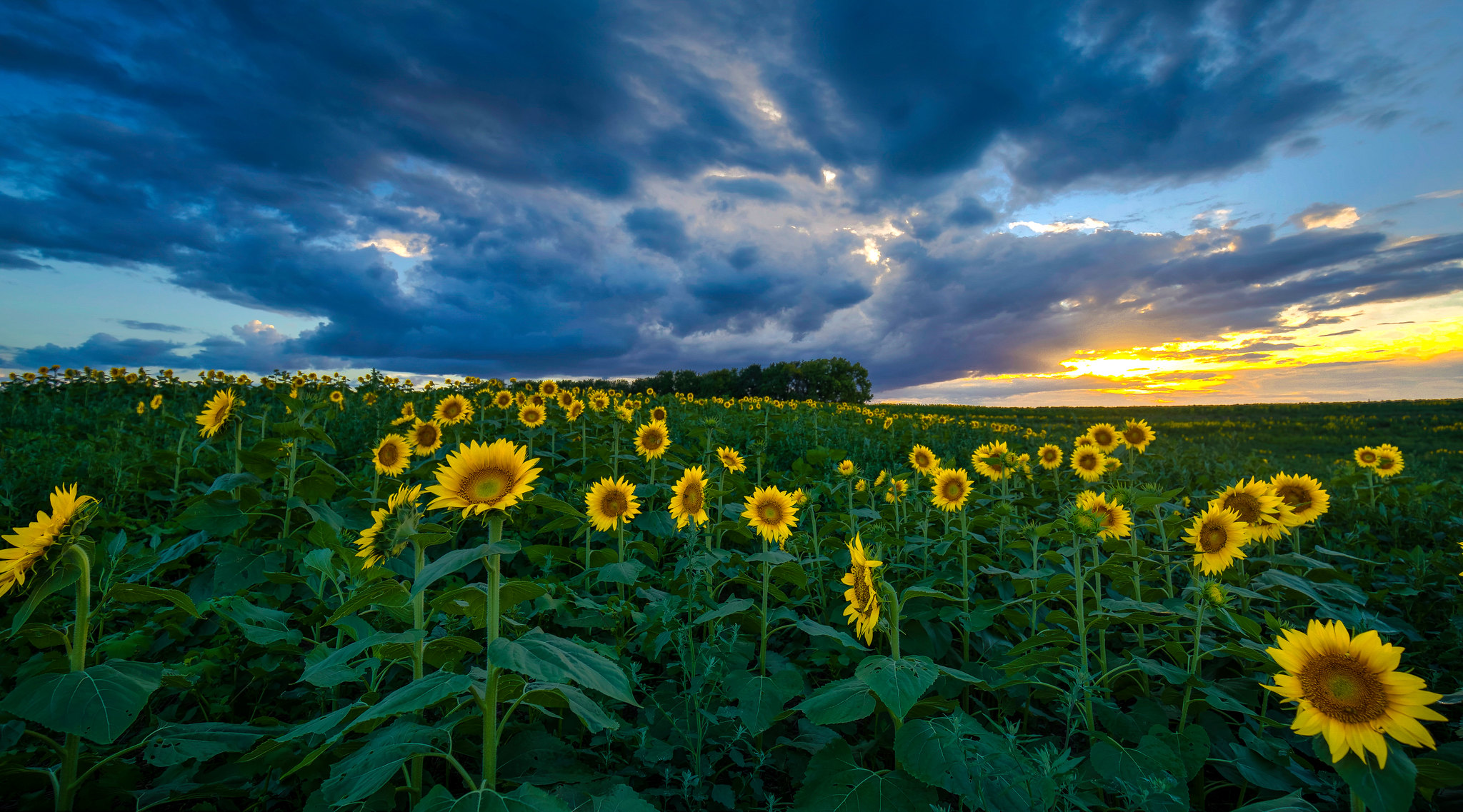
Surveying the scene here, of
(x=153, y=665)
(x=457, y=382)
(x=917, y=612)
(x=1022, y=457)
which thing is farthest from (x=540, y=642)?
(x=457, y=382)

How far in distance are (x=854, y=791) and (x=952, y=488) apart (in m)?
3.08

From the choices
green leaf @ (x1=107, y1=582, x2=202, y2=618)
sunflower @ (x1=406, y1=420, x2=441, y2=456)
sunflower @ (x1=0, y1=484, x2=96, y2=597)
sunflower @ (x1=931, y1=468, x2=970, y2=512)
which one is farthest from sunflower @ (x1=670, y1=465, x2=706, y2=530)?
sunflower @ (x1=406, y1=420, x2=441, y2=456)

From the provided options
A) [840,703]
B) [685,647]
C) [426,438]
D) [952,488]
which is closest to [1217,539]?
[952,488]

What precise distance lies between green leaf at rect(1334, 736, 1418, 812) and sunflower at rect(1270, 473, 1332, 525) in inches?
122

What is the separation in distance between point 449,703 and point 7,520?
5.70 meters

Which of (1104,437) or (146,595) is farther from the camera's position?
(1104,437)

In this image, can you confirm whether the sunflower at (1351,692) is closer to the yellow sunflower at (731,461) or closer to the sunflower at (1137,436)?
the yellow sunflower at (731,461)

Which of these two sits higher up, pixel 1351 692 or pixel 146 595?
pixel 146 595

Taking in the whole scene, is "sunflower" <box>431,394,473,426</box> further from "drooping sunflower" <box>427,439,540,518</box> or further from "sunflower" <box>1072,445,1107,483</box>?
"sunflower" <box>1072,445,1107,483</box>

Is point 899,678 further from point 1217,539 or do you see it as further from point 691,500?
point 1217,539

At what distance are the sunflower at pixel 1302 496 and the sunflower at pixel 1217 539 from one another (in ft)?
4.29

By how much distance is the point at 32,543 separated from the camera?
1706mm

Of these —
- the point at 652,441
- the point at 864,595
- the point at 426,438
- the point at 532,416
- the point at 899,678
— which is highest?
the point at 532,416

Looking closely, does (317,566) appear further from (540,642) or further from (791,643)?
(791,643)
